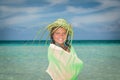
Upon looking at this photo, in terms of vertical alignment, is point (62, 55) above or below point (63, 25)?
below

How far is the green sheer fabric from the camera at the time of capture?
1.45 metres

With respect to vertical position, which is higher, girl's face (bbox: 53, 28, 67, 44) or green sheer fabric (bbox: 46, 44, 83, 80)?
girl's face (bbox: 53, 28, 67, 44)

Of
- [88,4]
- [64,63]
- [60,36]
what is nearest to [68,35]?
[60,36]

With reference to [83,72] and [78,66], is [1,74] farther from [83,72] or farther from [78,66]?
[78,66]

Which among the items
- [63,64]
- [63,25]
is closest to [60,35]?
[63,25]

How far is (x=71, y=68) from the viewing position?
1.45 meters

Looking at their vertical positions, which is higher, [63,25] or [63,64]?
[63,25]

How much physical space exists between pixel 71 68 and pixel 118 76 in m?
3.82

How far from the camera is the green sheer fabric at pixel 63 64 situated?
4.76ft

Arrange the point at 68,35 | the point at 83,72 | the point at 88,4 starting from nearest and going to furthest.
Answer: the point at 68,35 → the point at 83,72 → the point at 88,4

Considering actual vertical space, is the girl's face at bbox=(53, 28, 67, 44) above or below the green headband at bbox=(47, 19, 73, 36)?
below

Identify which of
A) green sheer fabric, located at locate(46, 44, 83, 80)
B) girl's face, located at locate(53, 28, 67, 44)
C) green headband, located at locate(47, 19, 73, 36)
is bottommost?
green sheer fabric, located at locate(46, 44, 83, 80)

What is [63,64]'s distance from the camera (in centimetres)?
146

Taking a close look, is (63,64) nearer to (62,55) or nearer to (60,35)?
(62,55)
